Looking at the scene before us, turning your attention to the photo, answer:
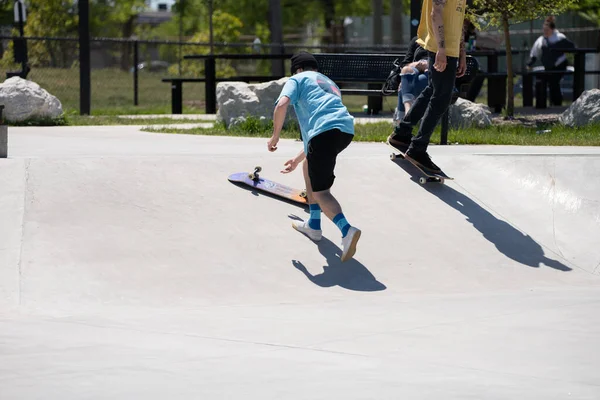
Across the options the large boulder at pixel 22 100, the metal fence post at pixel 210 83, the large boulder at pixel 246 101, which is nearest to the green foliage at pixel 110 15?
the metal fence post at pixel 210 83

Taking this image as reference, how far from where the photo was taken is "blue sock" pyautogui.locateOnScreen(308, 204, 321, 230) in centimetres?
768

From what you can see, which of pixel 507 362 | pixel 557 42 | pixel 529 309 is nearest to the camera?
pixel 507 362

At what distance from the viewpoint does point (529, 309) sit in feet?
21.2

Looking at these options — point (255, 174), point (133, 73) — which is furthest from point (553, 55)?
point (255, 174)

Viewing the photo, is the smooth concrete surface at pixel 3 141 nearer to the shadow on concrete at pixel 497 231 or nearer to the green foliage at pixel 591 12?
the shadow on concrete at pixel 497 231

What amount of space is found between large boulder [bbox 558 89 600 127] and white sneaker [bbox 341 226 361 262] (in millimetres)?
7122

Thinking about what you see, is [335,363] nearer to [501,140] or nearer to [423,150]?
[423,150]

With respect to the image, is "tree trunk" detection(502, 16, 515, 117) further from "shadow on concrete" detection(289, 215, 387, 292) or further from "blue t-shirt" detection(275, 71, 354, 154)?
"shadow on concrete" detection(289, 215, 387, 292)

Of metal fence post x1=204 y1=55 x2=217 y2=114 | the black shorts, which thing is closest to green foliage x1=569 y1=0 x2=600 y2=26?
metal fence post x1=204 y1=55 x2=217 y2=114

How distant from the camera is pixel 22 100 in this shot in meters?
14.1

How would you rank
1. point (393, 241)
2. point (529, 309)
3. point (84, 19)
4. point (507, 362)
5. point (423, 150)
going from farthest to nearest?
point (84, 19) < point (423, 150) < point (393, 241) < point (529, 309) < point (507, 362)

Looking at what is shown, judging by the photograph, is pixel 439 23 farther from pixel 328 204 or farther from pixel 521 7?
pixel 521 7

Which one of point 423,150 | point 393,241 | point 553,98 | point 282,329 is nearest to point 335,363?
point 282,329

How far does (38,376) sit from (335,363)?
4.58 feet
